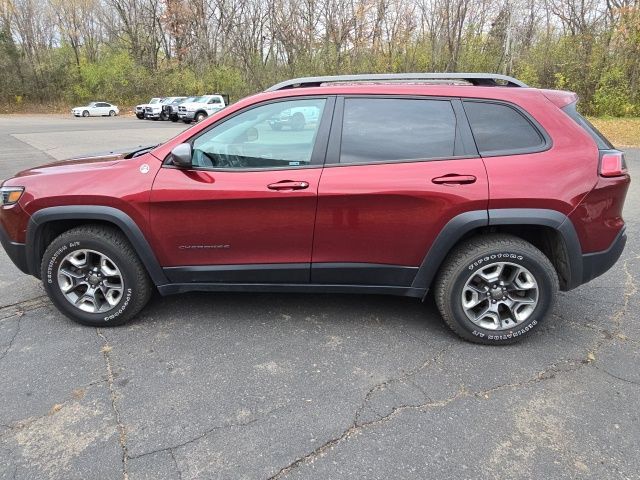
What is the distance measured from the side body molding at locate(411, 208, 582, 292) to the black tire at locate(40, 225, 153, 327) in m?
2.06

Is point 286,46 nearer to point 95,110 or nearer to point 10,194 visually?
point 95,110

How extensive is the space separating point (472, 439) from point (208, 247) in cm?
202

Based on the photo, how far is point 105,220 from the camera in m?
3.29

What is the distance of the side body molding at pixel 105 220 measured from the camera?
128 inches

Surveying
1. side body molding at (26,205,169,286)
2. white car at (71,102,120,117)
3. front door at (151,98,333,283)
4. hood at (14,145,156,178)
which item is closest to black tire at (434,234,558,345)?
front door at (151,98,333,283)

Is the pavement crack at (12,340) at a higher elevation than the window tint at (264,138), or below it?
below

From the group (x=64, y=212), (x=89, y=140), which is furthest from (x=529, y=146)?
(x=89, y=140)

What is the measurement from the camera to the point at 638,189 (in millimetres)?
8336

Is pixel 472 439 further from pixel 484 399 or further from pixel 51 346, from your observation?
pixel 51 346

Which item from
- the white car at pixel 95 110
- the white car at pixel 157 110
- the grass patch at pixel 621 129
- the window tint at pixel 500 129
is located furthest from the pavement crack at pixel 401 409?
the white car at pixel 95 110

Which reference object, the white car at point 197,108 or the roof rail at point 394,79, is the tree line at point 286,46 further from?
the roof rail at point 394,79

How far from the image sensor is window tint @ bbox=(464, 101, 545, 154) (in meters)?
3.09

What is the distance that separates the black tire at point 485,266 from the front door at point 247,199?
0.97 metres

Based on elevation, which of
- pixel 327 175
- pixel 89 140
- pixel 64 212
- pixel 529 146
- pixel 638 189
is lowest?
pixel 89 140
